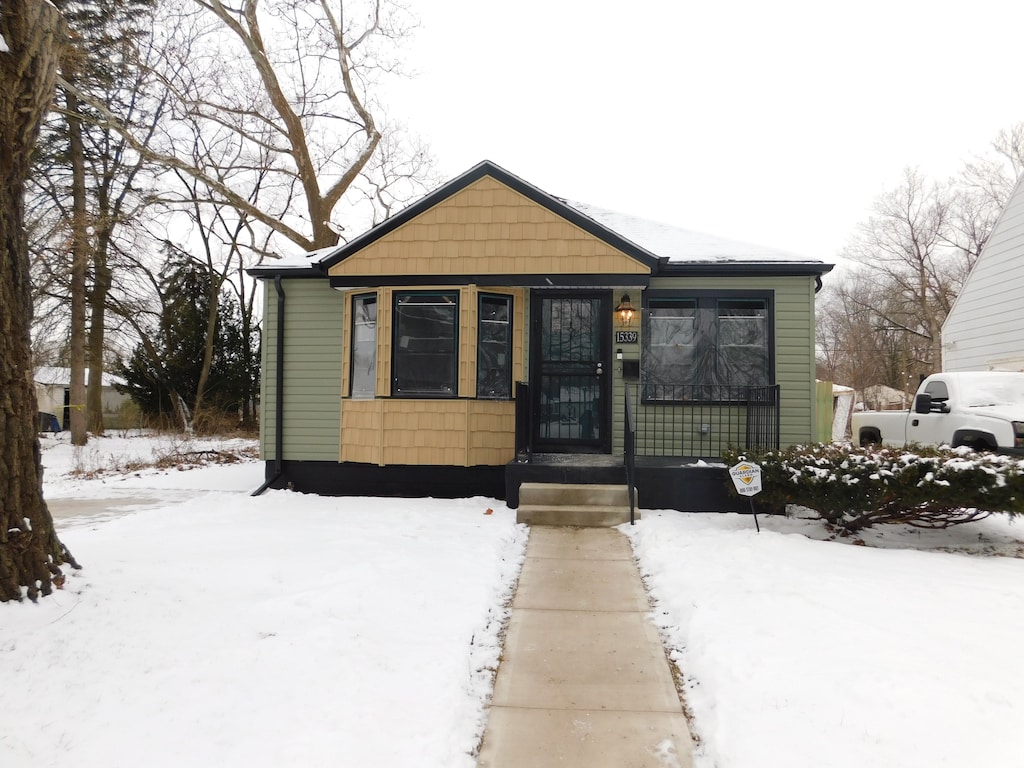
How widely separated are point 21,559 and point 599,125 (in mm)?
23792

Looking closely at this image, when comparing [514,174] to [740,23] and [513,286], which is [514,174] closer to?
[513,286]

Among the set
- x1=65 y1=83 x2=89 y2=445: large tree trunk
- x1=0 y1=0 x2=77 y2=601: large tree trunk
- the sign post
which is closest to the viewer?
x1=0 y1=0 x2=77 y2=601: large tree trunk

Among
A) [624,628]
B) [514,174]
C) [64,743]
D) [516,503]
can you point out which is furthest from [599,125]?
[64,743]

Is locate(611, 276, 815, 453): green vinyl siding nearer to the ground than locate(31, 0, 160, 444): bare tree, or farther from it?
nearer to the ground

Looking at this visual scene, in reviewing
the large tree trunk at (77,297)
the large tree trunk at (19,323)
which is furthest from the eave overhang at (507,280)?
the large tree trunk at (77,297)

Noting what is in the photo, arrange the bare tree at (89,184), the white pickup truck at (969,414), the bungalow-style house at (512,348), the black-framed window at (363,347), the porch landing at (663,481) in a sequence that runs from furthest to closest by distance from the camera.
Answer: the bare tree at (89,184) → the black-framed window at (363,347) → the bungalow-style house at (512,348) → the white pickup truck at (969,414) → the porch landing at (663,481)

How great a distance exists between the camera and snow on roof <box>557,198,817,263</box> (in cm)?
740

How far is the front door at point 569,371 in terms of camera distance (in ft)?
24.7

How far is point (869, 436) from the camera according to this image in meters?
9.10

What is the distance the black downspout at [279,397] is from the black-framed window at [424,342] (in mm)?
1861

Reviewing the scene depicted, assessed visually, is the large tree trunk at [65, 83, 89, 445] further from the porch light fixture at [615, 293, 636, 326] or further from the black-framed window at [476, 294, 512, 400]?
the porch light fixture at [615, 293, 636, 326]

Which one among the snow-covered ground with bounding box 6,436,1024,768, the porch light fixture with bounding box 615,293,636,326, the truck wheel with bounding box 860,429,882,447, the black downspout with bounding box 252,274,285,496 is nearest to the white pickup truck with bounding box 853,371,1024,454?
the truck wheel with bounding box 860,429,882,447

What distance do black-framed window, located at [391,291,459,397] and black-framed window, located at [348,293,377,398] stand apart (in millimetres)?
471

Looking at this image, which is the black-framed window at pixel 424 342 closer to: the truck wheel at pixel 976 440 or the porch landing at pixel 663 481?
the porch landing at pixel 663 481
